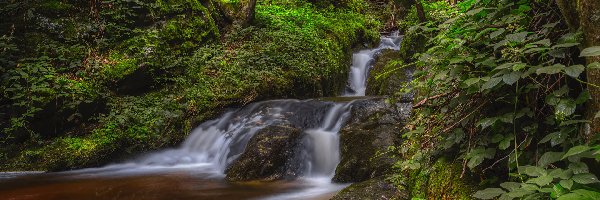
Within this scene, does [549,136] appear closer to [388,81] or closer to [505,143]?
[505,143]

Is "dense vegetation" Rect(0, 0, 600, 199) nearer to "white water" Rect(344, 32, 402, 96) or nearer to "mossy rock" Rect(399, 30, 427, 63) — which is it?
"mossy rock" Rect(399, 30, 427, 63)

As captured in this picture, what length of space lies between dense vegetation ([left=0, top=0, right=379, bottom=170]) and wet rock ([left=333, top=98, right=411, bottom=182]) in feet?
9.59

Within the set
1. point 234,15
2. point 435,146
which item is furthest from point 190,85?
point 435,146

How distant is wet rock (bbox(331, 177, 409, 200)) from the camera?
371 cm

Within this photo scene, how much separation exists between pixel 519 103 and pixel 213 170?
16.8 ft

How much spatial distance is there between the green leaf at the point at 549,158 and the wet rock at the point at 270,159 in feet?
13.6

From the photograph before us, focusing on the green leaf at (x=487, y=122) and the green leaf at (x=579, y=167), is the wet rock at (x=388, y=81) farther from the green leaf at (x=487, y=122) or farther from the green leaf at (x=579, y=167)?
the green leaf at (x=579, y=167)

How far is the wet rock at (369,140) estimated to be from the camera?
5172 mm

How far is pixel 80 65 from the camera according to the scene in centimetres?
775

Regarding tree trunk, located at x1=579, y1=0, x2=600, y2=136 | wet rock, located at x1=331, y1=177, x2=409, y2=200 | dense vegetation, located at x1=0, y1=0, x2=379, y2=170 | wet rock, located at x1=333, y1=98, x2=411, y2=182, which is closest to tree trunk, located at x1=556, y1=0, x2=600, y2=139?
tree trunk, located at x1=579, y1=0, x2=600, y2=136

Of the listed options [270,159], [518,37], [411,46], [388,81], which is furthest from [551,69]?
[411,46]

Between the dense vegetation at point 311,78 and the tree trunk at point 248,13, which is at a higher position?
the tree trunk at point 248,13

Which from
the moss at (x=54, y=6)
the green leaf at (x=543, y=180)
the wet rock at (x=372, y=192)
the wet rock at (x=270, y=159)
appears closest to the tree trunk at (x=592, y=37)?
the green leaf at (x=543, y=180)

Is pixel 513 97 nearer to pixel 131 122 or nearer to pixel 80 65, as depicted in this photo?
pixel 131 122
